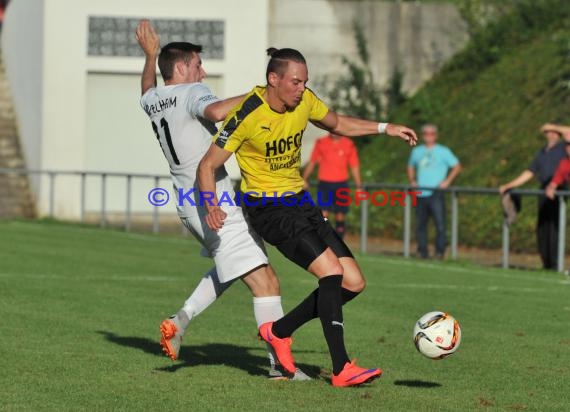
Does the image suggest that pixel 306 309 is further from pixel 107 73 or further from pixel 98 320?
pixel 107 73

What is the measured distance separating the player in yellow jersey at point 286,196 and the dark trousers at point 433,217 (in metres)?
11.2

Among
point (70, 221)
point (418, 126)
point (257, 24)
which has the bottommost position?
point (70, 221)

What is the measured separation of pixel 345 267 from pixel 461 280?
25.9 ft

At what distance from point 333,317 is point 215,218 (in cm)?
91

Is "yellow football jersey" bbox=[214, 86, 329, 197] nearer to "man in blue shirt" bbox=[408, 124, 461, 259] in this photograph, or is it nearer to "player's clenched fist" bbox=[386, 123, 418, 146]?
"player's clenched fist" bbox=[386, 123, 418, 146]

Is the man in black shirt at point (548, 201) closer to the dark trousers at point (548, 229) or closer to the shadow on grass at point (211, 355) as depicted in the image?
the dark trousers at point (548, 229)

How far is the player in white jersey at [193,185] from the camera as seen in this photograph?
895 cm

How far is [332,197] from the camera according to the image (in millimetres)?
21578

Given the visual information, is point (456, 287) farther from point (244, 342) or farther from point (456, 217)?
point (244, 342)

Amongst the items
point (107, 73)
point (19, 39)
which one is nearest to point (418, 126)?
point (107, 73)

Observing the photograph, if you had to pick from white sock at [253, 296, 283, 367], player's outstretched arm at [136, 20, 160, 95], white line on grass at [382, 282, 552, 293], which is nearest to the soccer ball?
white sock at [253, 296, 283, 367]

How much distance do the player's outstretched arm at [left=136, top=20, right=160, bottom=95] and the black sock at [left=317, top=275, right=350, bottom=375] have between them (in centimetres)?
197

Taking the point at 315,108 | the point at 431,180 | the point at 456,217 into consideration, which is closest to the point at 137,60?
the point at 431,180

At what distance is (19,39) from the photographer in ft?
106
